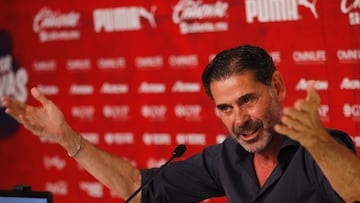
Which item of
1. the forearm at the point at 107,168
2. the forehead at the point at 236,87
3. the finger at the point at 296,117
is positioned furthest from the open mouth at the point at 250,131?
the forearm at the point at 107,168

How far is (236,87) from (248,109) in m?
0.09

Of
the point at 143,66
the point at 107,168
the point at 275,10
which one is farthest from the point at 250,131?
the point at 143,66

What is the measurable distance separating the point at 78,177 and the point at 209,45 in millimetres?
1352

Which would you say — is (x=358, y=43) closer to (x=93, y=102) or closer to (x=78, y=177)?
(x=93, y=102)

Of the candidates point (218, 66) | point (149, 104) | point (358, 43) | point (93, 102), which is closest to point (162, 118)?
point (149, 104)

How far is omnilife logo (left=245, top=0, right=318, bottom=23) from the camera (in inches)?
154

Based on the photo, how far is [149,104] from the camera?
182 inches

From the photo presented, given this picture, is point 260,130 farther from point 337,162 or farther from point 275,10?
point 275,10

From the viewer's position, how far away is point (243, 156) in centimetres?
293

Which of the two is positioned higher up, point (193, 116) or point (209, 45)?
point (209, 45)

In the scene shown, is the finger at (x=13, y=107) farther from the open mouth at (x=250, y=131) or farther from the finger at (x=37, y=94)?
the open mouth at (x=250, y=131)

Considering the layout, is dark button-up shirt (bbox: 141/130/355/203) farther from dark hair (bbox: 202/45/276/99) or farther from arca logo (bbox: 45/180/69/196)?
arca logo (bbox: 45/180/69/196)

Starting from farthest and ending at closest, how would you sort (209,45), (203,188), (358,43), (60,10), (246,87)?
(60,10) < (209,45) < (358,43) < (203,188) < (246,87)

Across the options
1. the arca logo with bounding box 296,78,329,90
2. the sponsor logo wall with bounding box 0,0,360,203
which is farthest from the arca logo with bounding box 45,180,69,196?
the arca logo with bounding box 296,78,329,90
